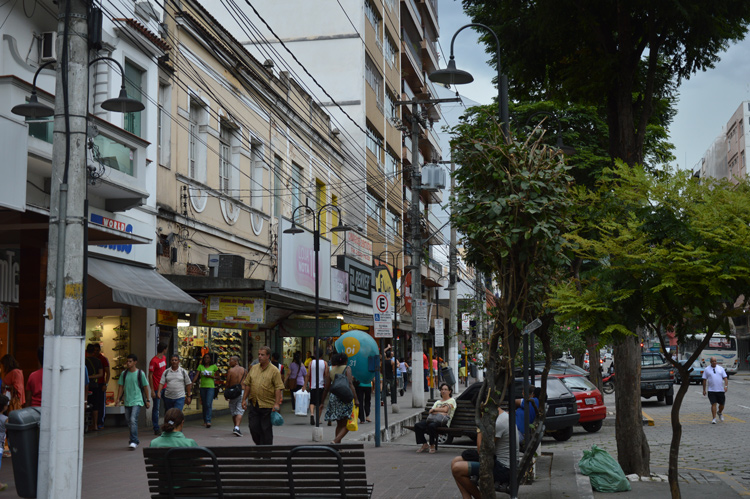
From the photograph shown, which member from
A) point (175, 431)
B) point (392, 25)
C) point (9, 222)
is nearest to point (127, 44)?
point (9, 222)

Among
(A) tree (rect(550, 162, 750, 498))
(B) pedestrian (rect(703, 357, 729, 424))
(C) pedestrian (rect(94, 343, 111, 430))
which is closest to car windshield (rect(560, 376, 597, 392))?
(B) pedestrian (rect(703, 357, 729, 424))

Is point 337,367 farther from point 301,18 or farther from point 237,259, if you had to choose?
point 301,18

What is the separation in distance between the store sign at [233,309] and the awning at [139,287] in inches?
94.7

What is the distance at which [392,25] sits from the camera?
148 feet

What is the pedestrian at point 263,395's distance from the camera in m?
12.4

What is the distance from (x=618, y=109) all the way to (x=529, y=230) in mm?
5846

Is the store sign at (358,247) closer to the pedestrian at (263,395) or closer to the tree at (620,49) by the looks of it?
the tree at (620,49)

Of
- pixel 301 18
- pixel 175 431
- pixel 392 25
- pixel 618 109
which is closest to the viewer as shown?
pixel 175 431

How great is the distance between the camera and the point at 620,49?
13.3 metres

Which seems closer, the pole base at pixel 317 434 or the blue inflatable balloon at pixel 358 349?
the pole base at pixel 317 434

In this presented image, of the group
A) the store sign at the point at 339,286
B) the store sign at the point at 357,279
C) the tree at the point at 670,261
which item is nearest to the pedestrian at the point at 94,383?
the tree at the point at 670,261

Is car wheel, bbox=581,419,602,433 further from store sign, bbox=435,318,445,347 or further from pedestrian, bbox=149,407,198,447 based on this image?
pedestrian, bbox=149,407,198,447

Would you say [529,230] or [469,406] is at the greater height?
[529,230]

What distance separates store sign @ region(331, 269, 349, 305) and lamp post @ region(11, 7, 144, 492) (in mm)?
19685
